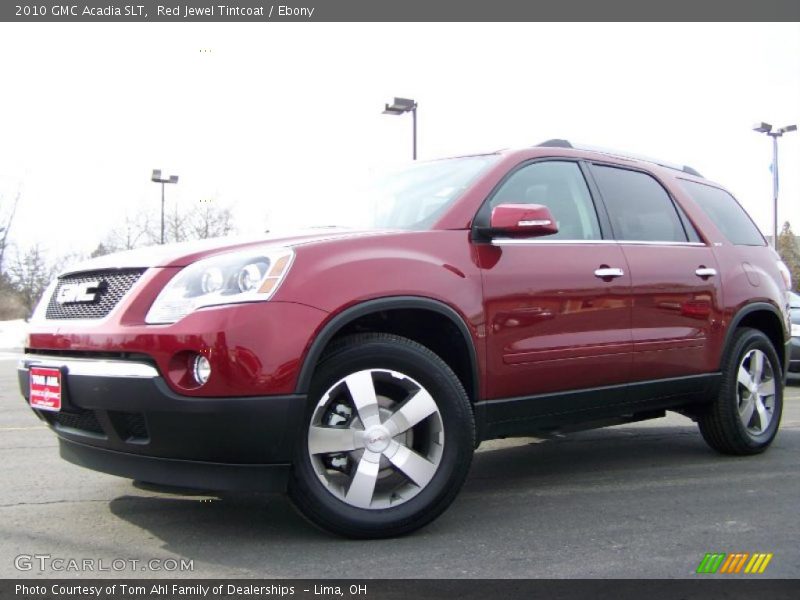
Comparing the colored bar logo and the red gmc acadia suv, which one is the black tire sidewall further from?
the colored bar logo

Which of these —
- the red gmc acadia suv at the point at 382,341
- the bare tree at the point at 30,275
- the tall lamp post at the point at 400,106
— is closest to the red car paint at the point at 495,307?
the red gmc acadia suv at the point at 382,341

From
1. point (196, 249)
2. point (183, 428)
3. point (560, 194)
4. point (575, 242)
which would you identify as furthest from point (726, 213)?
point (183, 428)

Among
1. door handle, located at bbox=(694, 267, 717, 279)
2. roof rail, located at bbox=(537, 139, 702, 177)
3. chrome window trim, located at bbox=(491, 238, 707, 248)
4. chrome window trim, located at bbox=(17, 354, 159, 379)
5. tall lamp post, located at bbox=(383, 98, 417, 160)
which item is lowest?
chrome window trim, located at bbox=(17, 354, 159, 379)

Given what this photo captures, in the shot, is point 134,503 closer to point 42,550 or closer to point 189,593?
point 42,550

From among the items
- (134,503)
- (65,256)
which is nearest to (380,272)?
(134,503)

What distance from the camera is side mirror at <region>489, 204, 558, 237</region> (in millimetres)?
3551

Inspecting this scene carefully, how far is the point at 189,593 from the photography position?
2.65 m

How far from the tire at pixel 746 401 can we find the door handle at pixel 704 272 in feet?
1.69

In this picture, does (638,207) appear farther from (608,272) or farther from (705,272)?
(608,272)

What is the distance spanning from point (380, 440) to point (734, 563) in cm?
146

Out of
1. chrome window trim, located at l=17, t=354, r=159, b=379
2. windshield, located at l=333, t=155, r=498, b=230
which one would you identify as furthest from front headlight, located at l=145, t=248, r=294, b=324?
windshield, located at l=333, t=155, r=498, b=230

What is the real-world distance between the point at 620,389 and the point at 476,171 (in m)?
1.41

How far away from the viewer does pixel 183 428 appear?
290 centimetres

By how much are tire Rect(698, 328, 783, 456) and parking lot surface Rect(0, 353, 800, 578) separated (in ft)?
0.48
